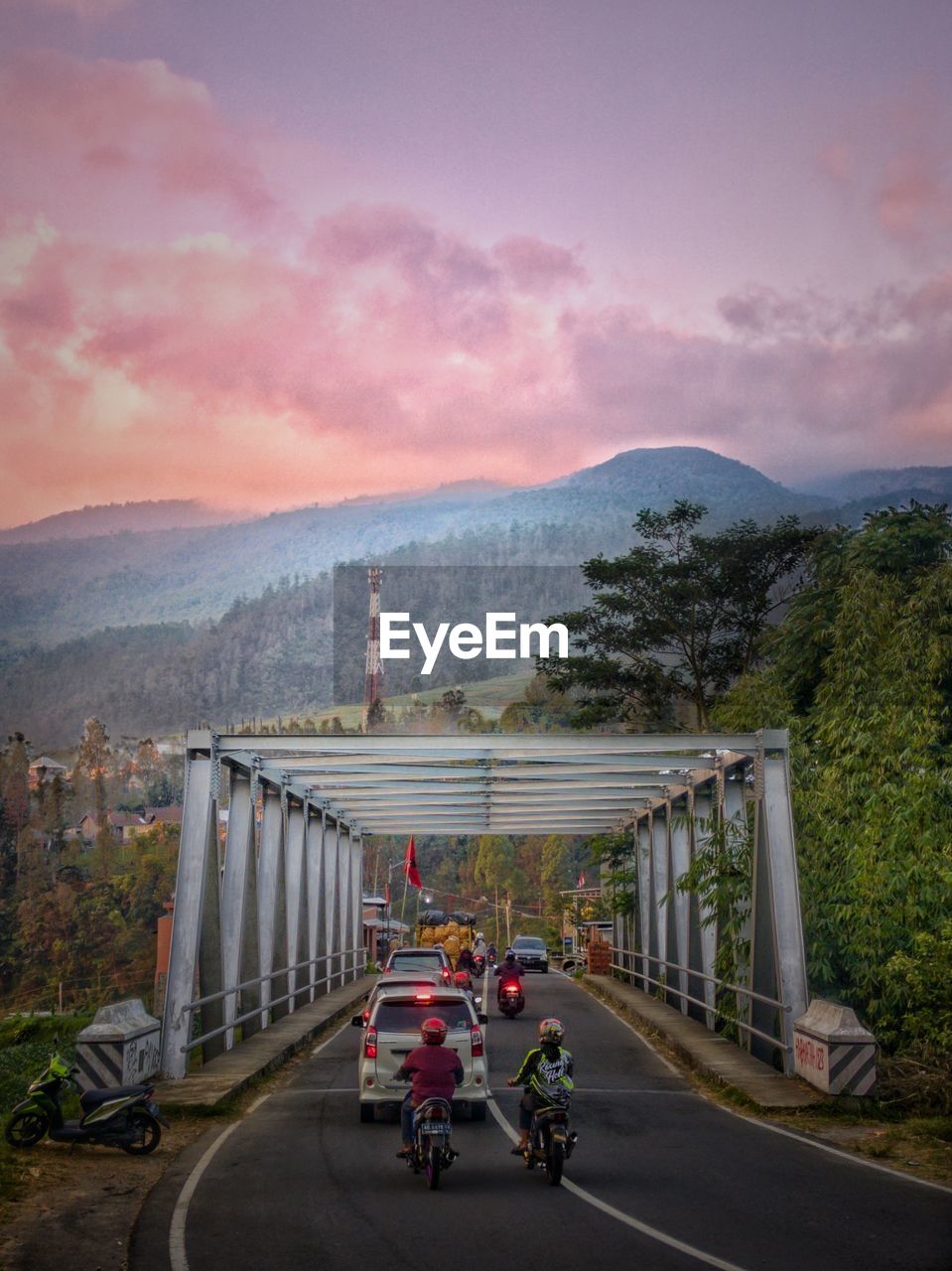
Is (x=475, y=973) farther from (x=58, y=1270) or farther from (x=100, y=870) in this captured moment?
(x=100, y=870)

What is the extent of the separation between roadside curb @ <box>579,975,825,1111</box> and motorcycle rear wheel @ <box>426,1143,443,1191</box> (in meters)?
5.31

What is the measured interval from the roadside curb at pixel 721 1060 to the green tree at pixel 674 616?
19685 millimetres

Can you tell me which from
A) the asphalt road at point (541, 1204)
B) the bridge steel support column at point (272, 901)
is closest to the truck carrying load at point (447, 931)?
the bridge steel support column at point (272, 901)

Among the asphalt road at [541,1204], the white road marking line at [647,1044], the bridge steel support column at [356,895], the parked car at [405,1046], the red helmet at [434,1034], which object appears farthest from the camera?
the bridge steel support column at [356,895]

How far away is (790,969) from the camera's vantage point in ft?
55.6

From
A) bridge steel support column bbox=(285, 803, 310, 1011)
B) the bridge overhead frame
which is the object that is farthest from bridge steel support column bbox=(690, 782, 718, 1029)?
bridge steel support column bbox=(285, 803, 310, 1011)

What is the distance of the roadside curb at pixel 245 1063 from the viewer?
1494cm

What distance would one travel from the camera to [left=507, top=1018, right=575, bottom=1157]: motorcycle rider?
37.0ft

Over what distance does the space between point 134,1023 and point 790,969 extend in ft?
24.9

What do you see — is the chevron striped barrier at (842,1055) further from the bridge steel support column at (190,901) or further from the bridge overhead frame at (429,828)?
the bridge steel support column at (190,901)

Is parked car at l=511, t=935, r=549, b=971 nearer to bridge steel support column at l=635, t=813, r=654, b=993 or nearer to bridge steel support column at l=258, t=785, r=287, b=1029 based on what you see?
bridge steel support column at l=635, t=813, r=654, b=993

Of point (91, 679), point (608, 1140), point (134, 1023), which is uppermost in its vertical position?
point (91, 679)

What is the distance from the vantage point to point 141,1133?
12.3m

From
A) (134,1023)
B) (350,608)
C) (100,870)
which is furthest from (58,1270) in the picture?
(350,608)
